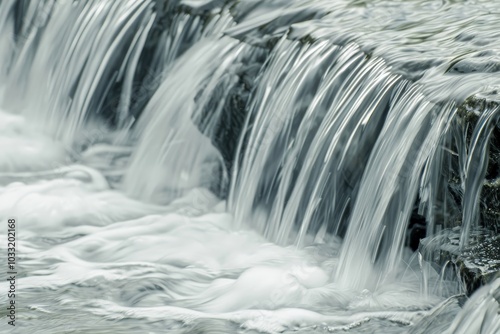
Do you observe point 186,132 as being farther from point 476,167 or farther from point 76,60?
point 476,167

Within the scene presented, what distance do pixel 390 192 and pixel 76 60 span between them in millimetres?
2780

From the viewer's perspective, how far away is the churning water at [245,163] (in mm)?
4438

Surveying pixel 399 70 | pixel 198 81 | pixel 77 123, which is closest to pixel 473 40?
pixel 399 70

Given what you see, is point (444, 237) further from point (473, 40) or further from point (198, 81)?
point (198, 81)

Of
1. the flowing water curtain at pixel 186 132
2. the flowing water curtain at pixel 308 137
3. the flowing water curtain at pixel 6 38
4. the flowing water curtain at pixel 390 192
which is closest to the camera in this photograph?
the flowing water curtain at pixel 390 192

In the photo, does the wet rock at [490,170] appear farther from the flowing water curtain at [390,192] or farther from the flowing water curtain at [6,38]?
the flowing water curtain at [6,38]

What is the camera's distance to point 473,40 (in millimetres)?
5098

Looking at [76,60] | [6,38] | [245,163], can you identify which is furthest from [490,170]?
[6,38]

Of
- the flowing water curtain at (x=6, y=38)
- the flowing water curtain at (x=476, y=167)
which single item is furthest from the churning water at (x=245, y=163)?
the flowing water curtain at (x=6, y=38)

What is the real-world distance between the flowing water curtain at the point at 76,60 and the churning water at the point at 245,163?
0.01m

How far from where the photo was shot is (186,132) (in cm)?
603

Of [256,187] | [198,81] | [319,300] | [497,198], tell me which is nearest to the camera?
[497,198]

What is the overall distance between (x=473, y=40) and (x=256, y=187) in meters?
1.25

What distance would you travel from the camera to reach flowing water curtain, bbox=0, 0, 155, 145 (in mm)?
6598
